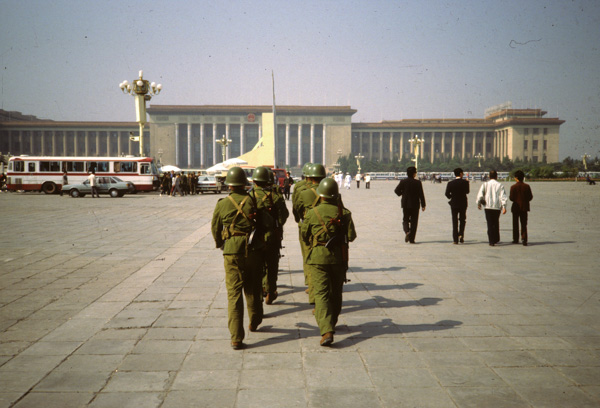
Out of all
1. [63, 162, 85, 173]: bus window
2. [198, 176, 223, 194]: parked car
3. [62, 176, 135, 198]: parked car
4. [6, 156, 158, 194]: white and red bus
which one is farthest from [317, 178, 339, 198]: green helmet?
[63, 162, 85, 173]: bus window

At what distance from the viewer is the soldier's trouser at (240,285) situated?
4281 millimetres

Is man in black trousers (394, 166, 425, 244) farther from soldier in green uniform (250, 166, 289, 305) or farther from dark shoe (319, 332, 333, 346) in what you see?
dark shoe (319, 332, 333, 346)

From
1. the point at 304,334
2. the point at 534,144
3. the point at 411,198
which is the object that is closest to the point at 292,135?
the point at 534,144

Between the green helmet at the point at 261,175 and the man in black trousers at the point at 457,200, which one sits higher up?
the green helmet at the point at 261,175

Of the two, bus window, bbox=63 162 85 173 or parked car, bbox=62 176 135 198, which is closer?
parked car, bbox=62 176 135 198

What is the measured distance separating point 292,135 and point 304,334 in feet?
359

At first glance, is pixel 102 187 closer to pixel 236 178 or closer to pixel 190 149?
pixel 236 178

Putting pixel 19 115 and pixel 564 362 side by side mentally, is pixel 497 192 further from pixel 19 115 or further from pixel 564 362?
pixel 19 115

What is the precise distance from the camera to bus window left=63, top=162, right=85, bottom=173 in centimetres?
3475

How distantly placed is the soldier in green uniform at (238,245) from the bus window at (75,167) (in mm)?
33480

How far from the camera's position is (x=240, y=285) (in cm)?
438

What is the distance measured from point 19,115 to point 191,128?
35.2 meters

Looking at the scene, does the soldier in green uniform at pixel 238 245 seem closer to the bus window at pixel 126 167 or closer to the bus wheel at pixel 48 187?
the bus window at pixel 126 167

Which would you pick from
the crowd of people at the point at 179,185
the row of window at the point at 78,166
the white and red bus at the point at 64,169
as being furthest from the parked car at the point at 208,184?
the row of window at the point at 78,166
